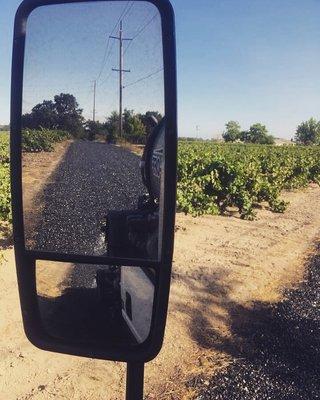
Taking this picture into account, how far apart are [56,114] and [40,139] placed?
0.15m

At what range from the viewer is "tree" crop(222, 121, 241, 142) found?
136 m

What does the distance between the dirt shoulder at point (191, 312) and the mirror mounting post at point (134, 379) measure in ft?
8.13

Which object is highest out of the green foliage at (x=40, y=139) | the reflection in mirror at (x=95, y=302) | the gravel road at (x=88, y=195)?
the green foliage at (x=40, y=139)

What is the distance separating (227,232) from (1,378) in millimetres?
7377

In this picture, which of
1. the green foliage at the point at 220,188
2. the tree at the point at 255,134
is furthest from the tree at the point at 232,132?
the green foliage at the point at 220,188

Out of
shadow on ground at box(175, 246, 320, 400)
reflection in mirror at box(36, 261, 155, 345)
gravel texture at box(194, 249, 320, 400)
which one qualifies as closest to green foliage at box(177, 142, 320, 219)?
shadow on ground at box(175, 246, 320, 400)

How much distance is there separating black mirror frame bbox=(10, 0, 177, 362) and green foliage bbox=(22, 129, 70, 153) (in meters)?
0.04

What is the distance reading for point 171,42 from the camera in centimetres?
89

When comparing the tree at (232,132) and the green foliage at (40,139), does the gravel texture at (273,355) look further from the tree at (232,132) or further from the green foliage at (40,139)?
the tree at (232,132)

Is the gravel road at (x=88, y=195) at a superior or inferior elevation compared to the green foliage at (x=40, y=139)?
inferior

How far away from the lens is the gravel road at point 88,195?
102 cm

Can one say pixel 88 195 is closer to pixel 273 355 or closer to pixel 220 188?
pixel 273 355

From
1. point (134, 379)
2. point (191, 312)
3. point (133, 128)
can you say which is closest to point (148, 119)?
point (133, 128)

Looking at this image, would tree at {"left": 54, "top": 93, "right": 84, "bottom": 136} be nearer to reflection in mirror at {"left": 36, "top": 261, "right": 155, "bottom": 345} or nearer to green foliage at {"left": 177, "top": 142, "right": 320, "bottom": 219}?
reflection in mirror at {"left": 36, "top": 261, "right": 155, "bottom": 345}
